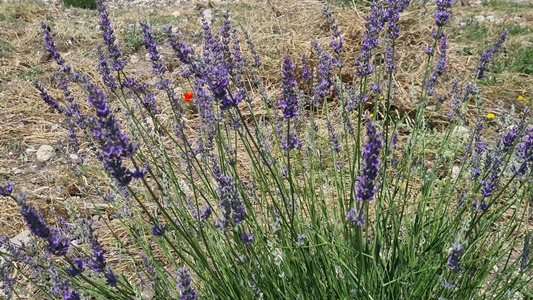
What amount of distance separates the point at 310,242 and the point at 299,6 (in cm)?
438

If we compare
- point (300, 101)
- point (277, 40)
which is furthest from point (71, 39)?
point (300, 101)

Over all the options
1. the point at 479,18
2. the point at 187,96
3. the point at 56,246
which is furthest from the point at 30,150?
the point at 479,18

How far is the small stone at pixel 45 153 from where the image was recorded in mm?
3795

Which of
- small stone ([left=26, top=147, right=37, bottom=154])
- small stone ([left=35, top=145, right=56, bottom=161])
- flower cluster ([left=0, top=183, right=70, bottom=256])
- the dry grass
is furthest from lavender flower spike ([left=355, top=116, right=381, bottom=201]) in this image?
small stone ([left=26, top=147, right=37, bottom=154])

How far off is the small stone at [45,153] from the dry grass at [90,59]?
0.06m

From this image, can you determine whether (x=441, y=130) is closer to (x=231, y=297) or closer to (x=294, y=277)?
(x=294, y=277)

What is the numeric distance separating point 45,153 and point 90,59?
1920 millimetres

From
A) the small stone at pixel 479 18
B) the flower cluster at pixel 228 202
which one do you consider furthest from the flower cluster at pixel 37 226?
the small stone at pixel 479 18

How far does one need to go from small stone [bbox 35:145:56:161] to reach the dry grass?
60mm

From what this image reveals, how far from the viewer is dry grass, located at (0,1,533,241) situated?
355cm

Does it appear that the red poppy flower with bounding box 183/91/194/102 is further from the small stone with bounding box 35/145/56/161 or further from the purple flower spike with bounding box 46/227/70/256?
the purple flower spike with bounding box 46/227/70/256

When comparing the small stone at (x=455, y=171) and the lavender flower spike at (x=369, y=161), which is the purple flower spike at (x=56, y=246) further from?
the small stone at (x=455, y=171)

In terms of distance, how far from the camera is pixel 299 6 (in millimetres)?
5836

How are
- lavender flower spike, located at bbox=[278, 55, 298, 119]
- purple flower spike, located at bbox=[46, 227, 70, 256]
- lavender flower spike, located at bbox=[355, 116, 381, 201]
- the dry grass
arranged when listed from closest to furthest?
lavender flower spike, located at bbox=[355, 116, 381, 201], purple flower spike, located at bbox=[46, 227, 70, 256], lavender flower spike, located at bbox=[278, 55, 298, 119], the dry grass
